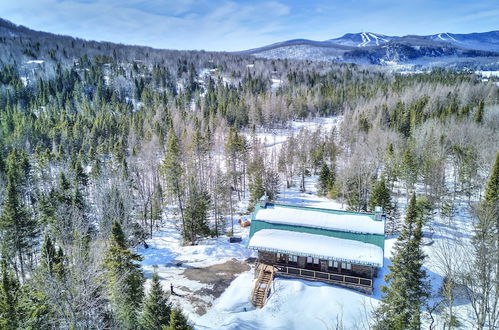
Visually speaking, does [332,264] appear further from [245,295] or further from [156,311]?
[156,311]

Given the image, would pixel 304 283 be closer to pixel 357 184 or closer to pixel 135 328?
pixel 135 328

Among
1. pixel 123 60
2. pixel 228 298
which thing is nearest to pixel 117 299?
pixel 228 298

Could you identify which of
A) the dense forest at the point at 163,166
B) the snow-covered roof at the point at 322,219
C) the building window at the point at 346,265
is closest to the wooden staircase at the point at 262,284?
the snow-covered roof at the point at 322,219

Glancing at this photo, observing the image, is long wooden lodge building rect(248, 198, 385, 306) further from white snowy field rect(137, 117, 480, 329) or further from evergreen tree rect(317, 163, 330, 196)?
evergreen tree rect(317, 163, 330, 196)

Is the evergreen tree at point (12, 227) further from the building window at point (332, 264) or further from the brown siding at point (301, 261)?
the building window at point (332, 264)

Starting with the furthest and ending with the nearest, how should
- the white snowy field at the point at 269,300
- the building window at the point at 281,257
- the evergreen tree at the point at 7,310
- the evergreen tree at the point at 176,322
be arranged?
1. the building window at the point at 281,257
2. the white snowy field at the point at 269,300
3. the evergreen tree at the point at 7,310
4. the evergreen tree at the point at 176,322

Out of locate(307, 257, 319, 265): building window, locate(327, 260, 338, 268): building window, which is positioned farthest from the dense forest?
locate(307, 257, 319, 265): building window

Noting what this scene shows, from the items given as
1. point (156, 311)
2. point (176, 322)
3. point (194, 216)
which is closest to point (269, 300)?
point (156, 311)
